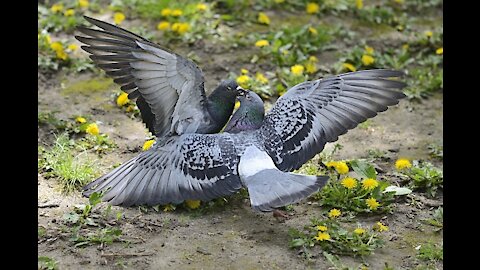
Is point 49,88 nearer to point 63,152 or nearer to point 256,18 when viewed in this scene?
point 63,152

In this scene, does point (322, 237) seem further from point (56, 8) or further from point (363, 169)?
point (56, 8)

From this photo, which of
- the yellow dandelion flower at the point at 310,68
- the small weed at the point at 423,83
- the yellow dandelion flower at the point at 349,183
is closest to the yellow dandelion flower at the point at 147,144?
the yellow dandelion flower at the point at 349,183

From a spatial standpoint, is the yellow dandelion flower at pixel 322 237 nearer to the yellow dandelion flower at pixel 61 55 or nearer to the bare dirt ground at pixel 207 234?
the bare dirt ground at pixel 207 234

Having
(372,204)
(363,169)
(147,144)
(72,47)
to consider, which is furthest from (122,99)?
(372,204)

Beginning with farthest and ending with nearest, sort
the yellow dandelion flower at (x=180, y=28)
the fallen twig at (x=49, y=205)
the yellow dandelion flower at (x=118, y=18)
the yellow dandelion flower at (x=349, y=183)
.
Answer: the yellow dandelion flower at (x=118, y=18) → the yellow dandelion flower at (x=180, y=28) → the yellow dandelion flower at (x=349, y=183) → the fallen twig at (x=49, y=205)

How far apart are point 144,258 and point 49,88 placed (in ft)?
7.72

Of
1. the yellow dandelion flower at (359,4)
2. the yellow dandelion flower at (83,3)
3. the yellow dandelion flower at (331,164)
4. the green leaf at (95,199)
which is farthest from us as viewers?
the yellow dandelion flower at (359,4)

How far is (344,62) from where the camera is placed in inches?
238

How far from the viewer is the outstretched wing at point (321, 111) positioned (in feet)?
13.5

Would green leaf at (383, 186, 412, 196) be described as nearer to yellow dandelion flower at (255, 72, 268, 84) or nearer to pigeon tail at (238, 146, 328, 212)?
pigeon tail at (238, 146, 328, 212)

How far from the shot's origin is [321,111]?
4211 mm

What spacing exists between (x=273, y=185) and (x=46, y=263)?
1138mm

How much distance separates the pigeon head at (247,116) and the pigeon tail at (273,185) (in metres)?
0.37
